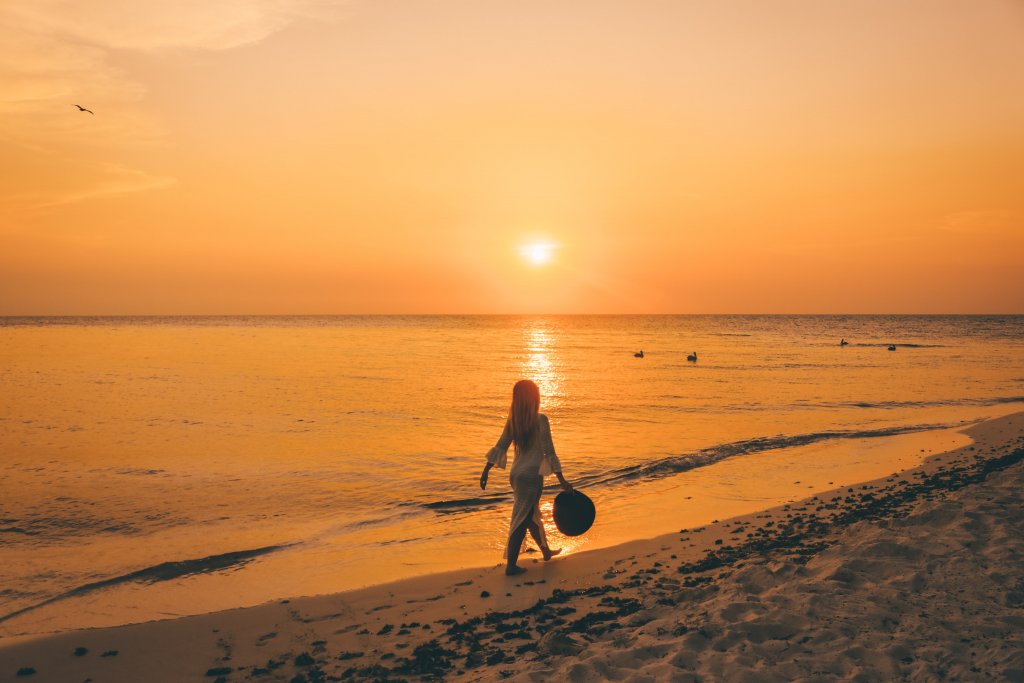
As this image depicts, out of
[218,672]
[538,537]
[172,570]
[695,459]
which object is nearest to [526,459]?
[538,537]

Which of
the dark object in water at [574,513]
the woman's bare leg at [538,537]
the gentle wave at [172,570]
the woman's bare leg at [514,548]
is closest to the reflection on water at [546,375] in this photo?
the gentle wave at [172,570]

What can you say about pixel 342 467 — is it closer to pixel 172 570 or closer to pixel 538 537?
pixel 172 570

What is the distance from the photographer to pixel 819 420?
23.5m

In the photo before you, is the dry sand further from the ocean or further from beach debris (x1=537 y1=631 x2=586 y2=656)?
the ocean

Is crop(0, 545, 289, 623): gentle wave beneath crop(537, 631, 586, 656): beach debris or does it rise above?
beneath

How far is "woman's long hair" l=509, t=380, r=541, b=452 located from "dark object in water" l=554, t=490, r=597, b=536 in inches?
36.4

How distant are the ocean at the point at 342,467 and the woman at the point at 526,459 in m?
1.03

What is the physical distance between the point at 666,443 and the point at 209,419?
1590 centimetres

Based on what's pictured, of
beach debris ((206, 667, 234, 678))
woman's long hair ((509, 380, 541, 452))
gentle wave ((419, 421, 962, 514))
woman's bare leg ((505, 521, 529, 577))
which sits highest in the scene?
woman's long hair ((509, 380, 541, 452))

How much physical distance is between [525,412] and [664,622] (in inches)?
126

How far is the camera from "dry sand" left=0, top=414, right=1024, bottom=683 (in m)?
5.32

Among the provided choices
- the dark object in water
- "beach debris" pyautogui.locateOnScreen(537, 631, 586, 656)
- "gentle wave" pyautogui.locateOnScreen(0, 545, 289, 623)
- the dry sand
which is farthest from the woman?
"gentle wave" pyautogui.locateOnScreen(0, 545, 289, 623)

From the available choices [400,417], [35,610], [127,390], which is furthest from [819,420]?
[127,390]

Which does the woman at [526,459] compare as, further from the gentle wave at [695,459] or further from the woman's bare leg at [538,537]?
the gentle wave at [695,459]
